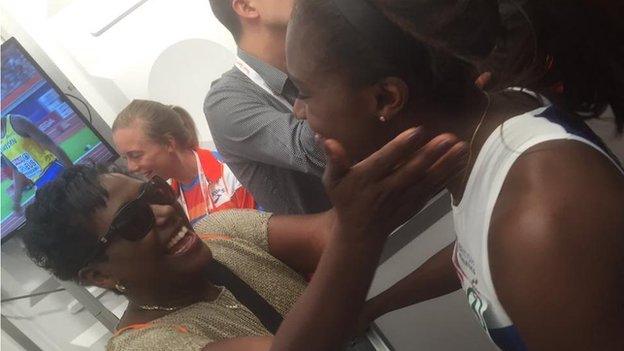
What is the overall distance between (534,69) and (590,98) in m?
0.10

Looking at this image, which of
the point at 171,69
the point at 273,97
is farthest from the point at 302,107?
the point at 171,69

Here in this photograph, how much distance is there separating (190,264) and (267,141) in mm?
346

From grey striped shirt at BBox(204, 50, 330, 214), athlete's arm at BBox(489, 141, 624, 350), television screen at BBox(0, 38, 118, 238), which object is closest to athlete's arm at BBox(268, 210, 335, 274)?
grey striped shirt at BBox(204, 50, 330, 214)

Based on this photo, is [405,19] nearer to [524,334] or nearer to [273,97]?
[524,334]

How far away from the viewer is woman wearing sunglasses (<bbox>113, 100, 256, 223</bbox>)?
2.41m

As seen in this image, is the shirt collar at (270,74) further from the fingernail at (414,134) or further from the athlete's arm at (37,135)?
the athlete's arm at (37,135)

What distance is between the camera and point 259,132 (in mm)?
1391

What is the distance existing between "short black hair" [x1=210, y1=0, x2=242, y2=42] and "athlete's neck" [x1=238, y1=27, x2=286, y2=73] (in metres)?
0.04

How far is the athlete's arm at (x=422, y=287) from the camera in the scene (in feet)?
4.20

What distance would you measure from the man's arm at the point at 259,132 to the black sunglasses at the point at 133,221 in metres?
0.26

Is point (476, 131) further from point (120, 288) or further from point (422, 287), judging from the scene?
point (120, 288)

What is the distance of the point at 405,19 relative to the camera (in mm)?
790

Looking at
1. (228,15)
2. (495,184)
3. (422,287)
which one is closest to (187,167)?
(228,15)

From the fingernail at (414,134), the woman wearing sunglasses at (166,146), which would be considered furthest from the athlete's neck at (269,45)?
the woman wearing sunglasses at (166,146)
